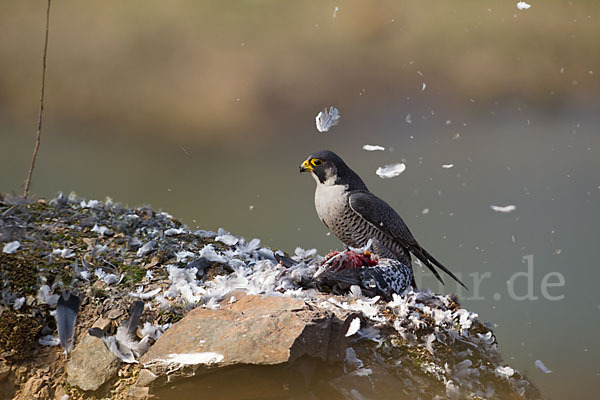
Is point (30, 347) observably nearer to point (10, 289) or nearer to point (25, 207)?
point (10, 289)

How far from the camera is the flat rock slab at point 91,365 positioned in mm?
3049

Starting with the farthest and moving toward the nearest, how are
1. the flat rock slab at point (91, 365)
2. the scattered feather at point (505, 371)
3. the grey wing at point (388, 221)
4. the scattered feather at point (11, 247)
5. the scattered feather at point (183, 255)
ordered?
1. the grey wing at point (388, 221)
2. the scattered feather at point (183, 255)
3. the scattered feather at point (11, 247)
4. the scattered feather at point (505, 371)
5. the flat rock slab at point (91, 365)

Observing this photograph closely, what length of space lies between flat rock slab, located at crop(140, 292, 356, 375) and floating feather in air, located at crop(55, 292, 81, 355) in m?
0.64

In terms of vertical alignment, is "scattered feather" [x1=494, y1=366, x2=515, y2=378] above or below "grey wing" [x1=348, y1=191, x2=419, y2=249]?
below

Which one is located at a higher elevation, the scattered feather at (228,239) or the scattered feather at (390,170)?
the scattered feather at (390,170)

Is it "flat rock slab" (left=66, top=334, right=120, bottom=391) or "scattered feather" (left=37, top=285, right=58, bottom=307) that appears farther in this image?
"scattered feather" (left=37, top=285, right=58, bottom=307)

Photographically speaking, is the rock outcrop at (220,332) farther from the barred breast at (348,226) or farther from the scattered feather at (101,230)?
the barred breast at (348,226)

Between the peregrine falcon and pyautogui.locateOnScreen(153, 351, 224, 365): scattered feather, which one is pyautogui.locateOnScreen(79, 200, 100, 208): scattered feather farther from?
pyautogui.locateOnScreen(153, 351, 224, 365): scattered feather

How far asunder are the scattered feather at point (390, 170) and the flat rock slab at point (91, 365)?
2.77 metres

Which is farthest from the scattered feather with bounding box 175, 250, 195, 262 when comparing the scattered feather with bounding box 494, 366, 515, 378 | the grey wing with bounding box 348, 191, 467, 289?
the scattered feather with bounding box 494, 366, 515, 378

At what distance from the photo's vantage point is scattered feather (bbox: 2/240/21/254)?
13.2 feet

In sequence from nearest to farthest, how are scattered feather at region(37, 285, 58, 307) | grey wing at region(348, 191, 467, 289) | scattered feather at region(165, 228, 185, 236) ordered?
scattered feather at region(37, 285, 58, 307) < scattered feather at region(165, 228, 185, 236) < grey wing at region(348, 191, 467, 289)

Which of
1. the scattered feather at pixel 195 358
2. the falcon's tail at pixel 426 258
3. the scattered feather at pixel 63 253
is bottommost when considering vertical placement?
the falcon's tail at pixel 426 258

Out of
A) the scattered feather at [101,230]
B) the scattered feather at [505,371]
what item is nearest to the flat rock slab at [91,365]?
the scattered feather at [101,230]
